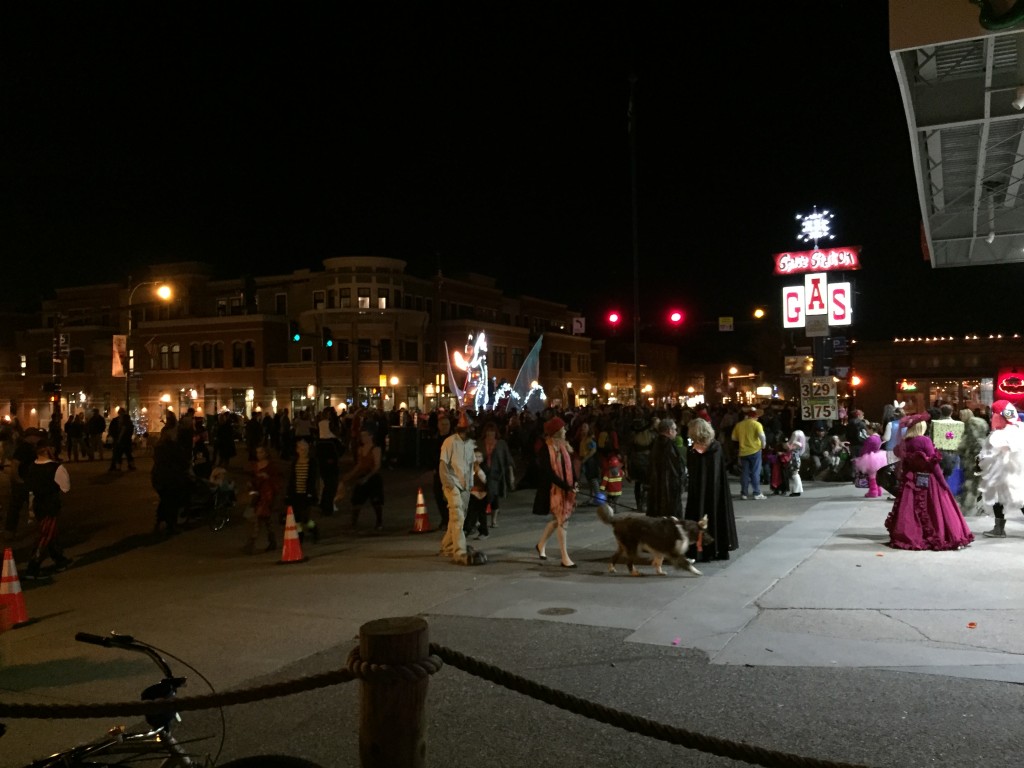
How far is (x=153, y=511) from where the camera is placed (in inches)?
627

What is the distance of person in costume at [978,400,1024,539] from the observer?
10547 mm

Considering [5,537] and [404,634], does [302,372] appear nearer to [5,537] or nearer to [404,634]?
[5,537]

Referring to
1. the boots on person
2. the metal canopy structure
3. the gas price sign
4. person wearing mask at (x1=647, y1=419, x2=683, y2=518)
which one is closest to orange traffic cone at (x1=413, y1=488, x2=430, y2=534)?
person wearing mask at (x1=647, y1=419, x2=683, y2=518)

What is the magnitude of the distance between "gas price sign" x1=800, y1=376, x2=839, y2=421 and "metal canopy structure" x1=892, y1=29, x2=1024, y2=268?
4266mm

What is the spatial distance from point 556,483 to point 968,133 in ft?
22.7

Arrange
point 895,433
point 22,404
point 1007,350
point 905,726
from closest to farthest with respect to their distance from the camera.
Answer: point 905,726 → point 895,433 → point 22,404 → point 1007,350

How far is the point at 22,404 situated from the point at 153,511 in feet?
174

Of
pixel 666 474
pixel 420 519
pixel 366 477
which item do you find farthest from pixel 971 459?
pixel 366 477

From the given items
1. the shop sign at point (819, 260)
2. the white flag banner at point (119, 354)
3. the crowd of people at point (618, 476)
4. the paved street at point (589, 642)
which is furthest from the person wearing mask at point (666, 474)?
the white flag banner at point (119, 354)

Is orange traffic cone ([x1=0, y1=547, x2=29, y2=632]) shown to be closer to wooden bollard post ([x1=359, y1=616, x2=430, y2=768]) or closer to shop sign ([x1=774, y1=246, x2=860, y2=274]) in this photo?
wooden bollard post ([x1=359, y1=616, x2=430, y2=768])

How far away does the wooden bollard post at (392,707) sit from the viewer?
8.84 ft

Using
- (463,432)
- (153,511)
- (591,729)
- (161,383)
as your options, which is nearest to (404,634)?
(591,729)

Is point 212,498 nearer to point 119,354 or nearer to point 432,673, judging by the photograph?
point 432,673

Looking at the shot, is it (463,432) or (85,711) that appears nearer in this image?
(85,711)
